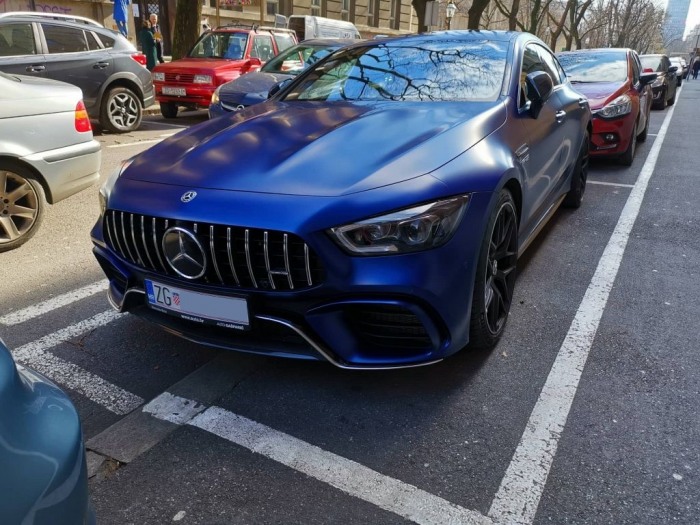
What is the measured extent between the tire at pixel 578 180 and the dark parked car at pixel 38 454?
476 cm

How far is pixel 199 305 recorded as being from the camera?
2430 mm

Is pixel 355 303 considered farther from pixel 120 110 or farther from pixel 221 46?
pixel 221 46

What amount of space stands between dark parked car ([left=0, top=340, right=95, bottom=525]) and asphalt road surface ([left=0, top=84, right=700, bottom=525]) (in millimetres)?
829

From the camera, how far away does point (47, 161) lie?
14.6 ft

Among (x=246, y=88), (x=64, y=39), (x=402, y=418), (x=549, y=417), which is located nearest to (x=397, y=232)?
(x=402, y=418)

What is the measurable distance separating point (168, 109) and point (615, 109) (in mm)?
8189

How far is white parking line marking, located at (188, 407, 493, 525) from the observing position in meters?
2.01

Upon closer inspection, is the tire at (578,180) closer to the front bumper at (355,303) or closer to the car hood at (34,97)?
the front bumper at (355,303)

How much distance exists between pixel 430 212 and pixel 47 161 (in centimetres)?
340

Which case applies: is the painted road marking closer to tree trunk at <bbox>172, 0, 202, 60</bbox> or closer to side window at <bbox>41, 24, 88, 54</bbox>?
side window at <bbox>41, 24, 88, 54</bbox>

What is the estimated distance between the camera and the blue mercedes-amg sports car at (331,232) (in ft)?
7.42

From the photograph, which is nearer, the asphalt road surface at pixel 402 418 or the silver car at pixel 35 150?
the asphalt road surface at pixel 402 418

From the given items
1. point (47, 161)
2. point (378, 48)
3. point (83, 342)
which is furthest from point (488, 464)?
point (47, 161)

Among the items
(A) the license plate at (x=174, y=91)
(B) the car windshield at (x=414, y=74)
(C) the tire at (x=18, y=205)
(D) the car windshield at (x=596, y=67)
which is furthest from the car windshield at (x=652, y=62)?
(C) the tire at (x=18, y=205)
